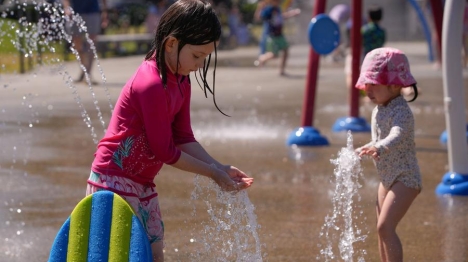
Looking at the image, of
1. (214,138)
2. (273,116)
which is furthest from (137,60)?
(214,138)

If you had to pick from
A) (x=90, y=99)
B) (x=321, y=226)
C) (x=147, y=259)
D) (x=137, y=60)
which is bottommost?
(x=137, y=60)

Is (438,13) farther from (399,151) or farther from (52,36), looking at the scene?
(399,151)

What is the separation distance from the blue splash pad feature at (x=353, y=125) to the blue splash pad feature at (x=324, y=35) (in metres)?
1.05

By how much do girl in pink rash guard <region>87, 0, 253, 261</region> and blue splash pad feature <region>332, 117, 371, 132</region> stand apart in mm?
4990

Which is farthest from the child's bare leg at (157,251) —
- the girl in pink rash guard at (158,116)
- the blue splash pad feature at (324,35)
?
the blue splash pad feature at (324,35)

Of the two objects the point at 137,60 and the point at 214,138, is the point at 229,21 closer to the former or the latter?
the point at 137,60

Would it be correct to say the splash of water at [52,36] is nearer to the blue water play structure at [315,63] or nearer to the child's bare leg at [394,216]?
the child's bare leg at [394,216]

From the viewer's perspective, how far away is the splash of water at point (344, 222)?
13.6 feet

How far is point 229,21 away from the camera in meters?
24.1

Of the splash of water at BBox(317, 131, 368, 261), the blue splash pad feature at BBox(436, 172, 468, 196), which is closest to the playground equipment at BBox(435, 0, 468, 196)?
the blue splash pad feature at BBox(436, 172, 468, 196)

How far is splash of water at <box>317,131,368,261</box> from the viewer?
164 inches

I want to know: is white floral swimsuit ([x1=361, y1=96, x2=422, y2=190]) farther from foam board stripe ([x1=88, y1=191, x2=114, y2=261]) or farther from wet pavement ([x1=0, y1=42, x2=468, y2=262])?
foam board stripe ([x1=88, y1=191, x2=114, y2=261])

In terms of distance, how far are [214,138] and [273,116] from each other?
5.18 ft

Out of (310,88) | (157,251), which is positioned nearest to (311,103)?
(310,88)
